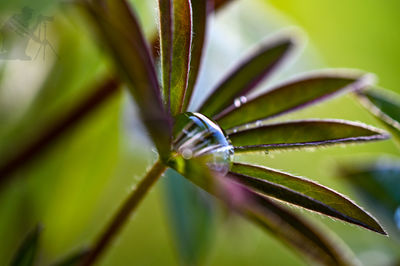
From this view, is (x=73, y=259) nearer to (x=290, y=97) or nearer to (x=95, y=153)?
(x=290, y=97)

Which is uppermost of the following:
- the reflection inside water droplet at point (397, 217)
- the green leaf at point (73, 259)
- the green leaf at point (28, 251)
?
the green leaf at point (28, 251)

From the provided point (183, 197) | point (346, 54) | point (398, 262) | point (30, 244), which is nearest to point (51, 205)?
point (183, 197)

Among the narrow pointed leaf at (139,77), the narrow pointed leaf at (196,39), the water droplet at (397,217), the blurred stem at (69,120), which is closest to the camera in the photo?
the narrow pointed leaf at (139,77)

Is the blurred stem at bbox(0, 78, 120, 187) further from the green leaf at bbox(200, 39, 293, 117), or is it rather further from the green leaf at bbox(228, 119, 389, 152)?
the green leaf at bbox(228, 119, 389, 152)

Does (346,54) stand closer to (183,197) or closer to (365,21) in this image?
(365,21)

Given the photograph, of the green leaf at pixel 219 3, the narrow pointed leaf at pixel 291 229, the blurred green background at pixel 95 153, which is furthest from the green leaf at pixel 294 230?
the green leaf at pixel 219 3

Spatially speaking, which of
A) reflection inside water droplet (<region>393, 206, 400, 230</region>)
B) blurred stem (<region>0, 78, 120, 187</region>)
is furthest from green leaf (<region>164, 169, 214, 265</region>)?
reflection inside water droplet (<region>393, 206, 400, 230</region>)

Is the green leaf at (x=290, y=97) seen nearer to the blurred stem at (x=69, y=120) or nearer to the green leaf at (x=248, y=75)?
the green leaf at (x=248, y=75)
